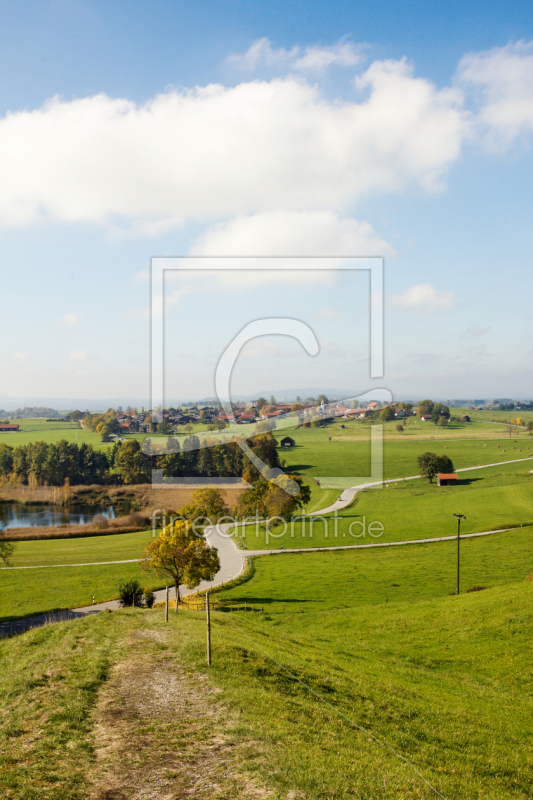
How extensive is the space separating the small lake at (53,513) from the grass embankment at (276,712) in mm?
54898

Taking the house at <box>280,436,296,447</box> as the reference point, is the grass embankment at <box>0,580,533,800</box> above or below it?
above

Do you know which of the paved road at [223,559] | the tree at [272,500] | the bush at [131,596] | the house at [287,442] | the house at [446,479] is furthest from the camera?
the house at [287,442]

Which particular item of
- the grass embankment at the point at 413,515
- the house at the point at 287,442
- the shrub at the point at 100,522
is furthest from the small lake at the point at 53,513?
the house at the point at 287,442

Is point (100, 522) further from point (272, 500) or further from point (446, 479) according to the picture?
point (446, 479)

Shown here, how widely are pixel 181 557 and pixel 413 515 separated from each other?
45.7m

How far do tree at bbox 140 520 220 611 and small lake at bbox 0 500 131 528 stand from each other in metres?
45.2

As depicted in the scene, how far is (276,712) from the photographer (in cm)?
957

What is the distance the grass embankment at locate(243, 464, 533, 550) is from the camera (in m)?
54.3

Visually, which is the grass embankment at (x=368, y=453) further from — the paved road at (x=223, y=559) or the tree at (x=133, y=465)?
the tree at (x=133, y=465)

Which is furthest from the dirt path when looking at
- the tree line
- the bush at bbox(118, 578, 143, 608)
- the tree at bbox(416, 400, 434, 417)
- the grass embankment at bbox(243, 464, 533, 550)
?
the tree at bbox(416, 400, 434, 417)

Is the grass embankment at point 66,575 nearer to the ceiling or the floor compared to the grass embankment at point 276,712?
nearer to the floor

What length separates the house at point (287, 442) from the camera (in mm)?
109312

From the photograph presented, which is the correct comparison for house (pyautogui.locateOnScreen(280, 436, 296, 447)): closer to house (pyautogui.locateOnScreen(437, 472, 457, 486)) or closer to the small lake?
house (pyautogui.locateOnScreen(437, 472, 457, 486))

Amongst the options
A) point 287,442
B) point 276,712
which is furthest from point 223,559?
point 287,442
